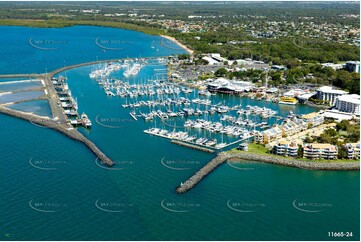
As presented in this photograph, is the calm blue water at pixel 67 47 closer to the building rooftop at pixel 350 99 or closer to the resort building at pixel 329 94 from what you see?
the resort building at pixel 329 94

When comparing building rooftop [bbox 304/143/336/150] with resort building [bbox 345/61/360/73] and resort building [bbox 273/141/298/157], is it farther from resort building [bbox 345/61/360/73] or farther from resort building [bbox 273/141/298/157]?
resort building [bbox 345/61/360/73]

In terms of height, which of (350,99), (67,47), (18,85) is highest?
(350,99)

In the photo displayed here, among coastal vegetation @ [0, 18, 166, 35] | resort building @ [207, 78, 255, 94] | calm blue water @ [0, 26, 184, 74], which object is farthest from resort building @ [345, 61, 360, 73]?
coastal vegetation @ [0, 18, 166, 35]

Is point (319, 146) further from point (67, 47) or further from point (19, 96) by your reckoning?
point (67, 47)

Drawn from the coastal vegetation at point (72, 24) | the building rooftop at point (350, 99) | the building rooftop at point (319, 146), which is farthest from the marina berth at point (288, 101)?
the coastal vegetation at point (72, 24)

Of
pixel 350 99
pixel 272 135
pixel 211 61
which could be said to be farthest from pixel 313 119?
pixel 211 61

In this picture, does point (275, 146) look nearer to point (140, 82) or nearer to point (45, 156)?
point (45, 156)

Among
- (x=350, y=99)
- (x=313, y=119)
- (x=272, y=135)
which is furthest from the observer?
(x=350, y=99)
